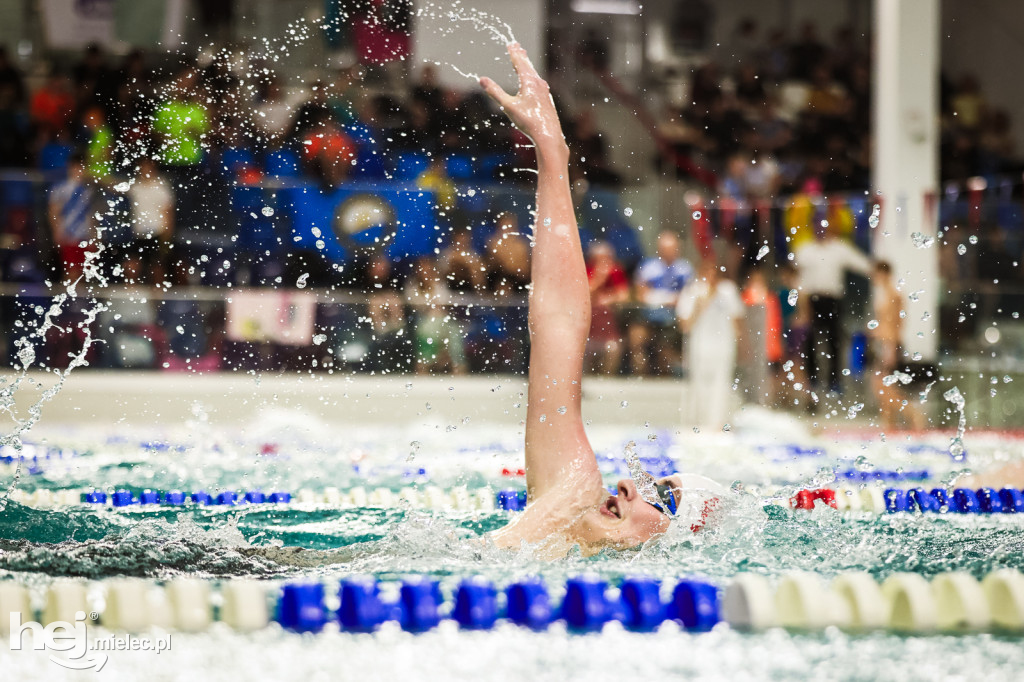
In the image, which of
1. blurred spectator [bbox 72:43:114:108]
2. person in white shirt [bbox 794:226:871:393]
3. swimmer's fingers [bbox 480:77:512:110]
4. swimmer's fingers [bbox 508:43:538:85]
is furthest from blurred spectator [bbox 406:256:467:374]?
swimmer's fingers [bbox 480:77:512:110]

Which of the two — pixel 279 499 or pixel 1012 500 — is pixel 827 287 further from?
pixel 279 499

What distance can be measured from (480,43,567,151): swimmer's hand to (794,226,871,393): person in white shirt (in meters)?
5.00

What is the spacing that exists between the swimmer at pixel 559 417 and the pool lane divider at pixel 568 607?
21.9 inches

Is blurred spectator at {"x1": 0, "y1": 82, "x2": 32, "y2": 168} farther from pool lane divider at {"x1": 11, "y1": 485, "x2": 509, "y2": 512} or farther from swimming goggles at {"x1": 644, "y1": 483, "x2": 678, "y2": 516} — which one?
swimming goggles at {"x1": 644, "y1": 483, "x2": 678, "y2": 516}

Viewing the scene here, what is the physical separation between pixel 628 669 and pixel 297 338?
5.54 metres

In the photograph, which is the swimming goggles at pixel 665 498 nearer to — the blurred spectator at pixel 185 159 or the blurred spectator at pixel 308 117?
the blurred spectator at pixel 185 159

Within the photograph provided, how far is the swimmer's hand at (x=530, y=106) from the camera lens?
9.24 feet

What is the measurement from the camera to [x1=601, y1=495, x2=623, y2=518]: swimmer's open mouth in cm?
270

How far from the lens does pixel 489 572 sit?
256cm

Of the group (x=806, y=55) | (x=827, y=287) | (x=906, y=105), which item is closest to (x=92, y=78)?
(x=827, y=287)

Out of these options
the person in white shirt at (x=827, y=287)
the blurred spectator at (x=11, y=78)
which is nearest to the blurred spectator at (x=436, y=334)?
the person in white shirt at (x=827, y=287)

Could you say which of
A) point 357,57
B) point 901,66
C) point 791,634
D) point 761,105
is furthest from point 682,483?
point 761,105

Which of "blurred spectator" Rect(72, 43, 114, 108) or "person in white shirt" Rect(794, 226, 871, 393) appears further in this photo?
"blurred spectator" Rect(72, 43, 114, 108)

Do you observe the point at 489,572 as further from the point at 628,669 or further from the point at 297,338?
the point at 297,338
